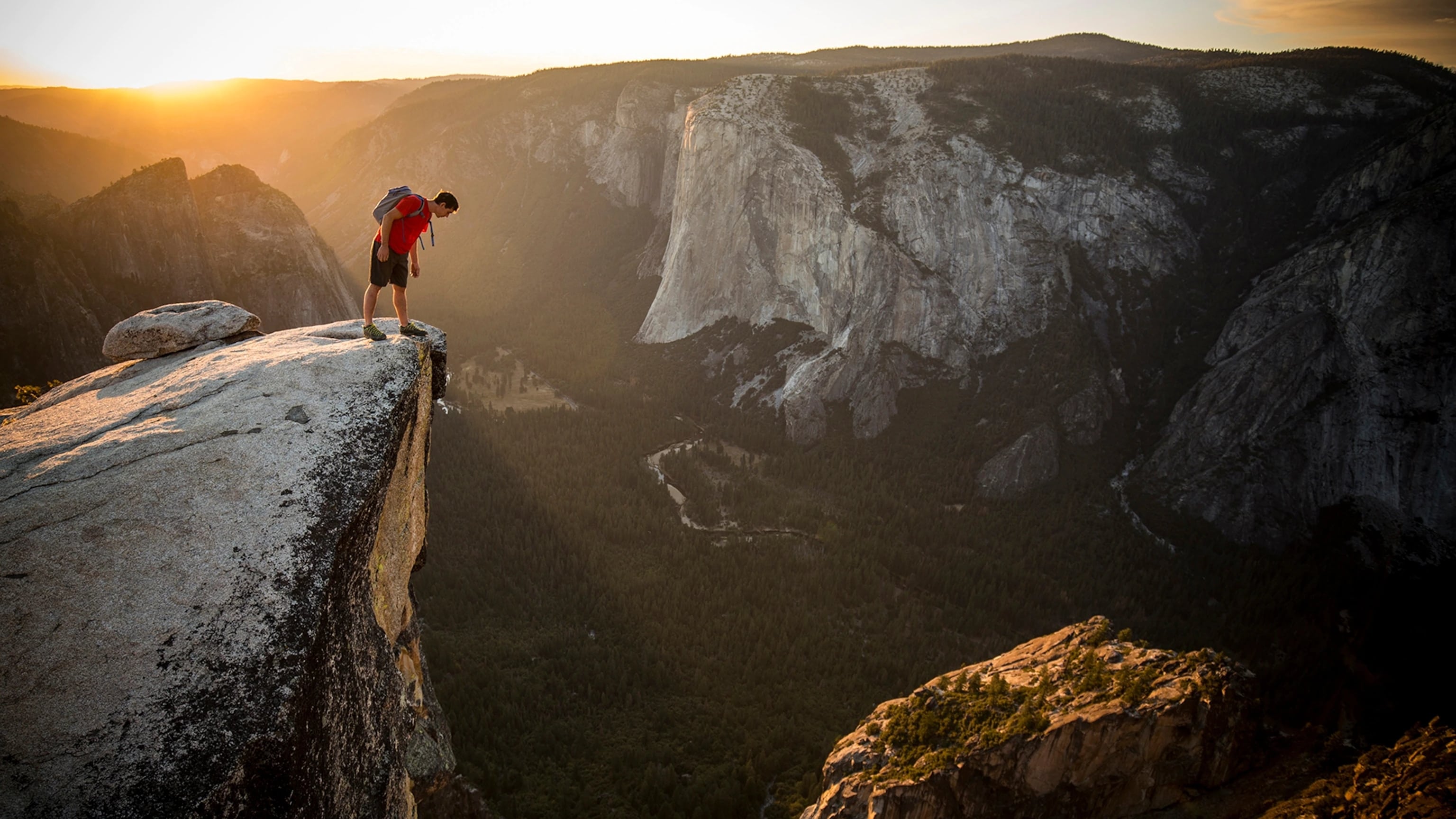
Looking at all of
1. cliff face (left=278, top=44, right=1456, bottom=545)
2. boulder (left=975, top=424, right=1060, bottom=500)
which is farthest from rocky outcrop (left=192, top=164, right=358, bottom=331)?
boulder (left=975, top=424, right=1060, bottom=500)

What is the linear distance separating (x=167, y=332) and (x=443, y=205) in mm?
5938

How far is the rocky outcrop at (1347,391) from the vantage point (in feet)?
114

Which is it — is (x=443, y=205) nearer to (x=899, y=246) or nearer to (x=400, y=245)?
(x=400, y=245)

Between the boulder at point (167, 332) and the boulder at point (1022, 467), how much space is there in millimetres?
39959

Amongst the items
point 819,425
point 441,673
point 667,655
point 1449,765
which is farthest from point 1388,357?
point 441,673

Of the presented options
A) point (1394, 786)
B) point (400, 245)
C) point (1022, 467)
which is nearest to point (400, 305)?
point (400, 245)

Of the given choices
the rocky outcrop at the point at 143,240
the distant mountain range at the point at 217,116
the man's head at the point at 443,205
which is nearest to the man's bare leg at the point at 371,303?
the man's head at the point at 443,205

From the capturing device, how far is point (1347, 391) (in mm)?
38000

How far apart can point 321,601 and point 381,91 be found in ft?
598

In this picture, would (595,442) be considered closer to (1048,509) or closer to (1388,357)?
(1048,509)

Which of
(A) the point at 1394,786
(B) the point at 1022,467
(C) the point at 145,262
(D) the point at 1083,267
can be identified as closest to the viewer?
(A) the point at 1394,786

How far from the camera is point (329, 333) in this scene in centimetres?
1256

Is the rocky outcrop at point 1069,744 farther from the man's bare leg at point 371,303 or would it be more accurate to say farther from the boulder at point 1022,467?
the boulder at point 1022,467

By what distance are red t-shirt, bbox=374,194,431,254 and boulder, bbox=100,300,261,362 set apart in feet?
11.5
